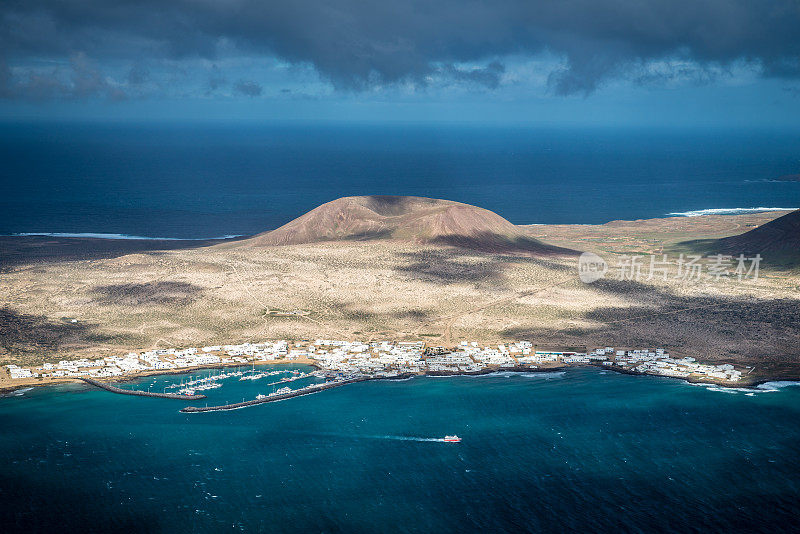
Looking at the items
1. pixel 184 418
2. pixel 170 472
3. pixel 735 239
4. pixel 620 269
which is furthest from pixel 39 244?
pixel 735 239

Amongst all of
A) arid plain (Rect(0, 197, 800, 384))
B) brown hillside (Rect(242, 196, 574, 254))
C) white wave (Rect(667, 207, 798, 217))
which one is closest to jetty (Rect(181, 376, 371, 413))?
arid plain (Rect(0, 197, 800, 384))

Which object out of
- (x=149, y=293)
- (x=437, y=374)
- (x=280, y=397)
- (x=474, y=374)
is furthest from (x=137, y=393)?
(x=474, y=374)

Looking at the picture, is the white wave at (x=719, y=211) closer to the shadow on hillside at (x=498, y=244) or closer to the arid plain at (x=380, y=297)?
the arid plain at (x=380, y=297)

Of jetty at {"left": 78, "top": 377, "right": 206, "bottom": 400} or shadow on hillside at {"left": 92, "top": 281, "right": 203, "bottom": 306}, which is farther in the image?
shadow on hillside at {"left": 92, "top": 281, "right": 203, "bottom": 306}

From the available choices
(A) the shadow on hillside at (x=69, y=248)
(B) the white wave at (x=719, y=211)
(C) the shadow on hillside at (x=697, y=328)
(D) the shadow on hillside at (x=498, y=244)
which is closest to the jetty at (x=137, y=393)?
(C) the shadow on hillside at (x=697, y=328)

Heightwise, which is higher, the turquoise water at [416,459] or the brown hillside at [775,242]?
the brown hillside at [775,242]

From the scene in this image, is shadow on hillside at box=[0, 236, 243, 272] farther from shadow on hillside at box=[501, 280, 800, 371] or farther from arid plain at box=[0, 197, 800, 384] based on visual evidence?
shadow on hillside at box=[501, 280, 800, 371]
